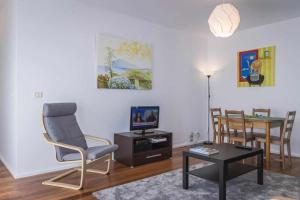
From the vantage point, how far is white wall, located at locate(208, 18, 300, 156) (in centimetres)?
448

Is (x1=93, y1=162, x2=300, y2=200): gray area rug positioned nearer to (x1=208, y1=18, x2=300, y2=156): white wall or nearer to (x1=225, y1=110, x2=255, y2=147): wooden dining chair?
(x1=225, y1=110, x2=255, y2=147): wooden dining chair

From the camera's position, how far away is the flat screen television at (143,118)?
411cm

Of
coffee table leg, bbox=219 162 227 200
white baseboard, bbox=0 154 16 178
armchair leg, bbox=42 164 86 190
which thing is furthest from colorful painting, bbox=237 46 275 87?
white baseboard, bbox=0 154 16 178

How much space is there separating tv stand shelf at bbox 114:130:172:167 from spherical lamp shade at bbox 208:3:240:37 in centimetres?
205

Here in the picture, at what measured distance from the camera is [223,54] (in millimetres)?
5602

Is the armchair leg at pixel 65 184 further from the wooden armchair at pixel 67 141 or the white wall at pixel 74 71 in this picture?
the white wall at pixel 74 71

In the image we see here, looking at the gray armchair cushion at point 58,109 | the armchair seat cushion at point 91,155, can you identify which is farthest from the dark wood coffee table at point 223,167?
the gray armchair cushion at point 58,109

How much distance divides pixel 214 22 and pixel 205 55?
3005 mm

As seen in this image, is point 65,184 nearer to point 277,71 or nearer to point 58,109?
→ point 58,109

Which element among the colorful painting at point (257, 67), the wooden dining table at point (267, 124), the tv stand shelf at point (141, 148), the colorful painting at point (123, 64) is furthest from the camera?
the colorful painting at point (257, 67)

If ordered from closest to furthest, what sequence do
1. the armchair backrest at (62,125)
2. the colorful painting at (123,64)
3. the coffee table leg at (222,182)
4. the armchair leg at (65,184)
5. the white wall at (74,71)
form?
the coffee table leg at (222,182), the armchair leg at (65,184), the armchair backrest at (62,125), the white wall at (74,71), the colorful painting at (123,64)

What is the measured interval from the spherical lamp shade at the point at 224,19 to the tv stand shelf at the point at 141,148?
6.71 ft

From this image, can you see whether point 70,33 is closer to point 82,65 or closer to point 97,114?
point 82,65

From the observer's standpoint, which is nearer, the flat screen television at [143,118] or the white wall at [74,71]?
the white wall at [74,71]
